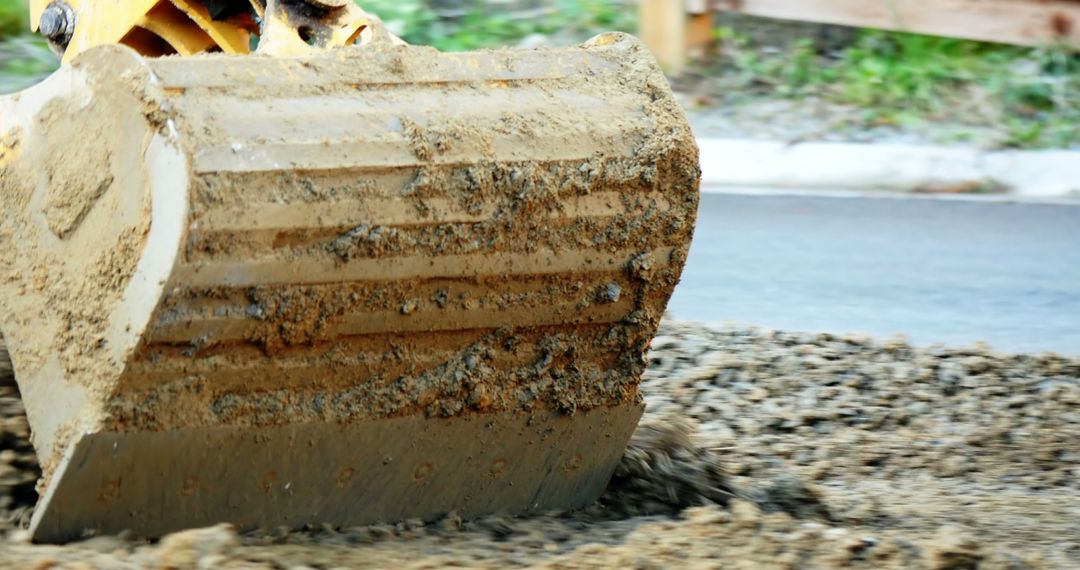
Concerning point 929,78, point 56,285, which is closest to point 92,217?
point 56,285

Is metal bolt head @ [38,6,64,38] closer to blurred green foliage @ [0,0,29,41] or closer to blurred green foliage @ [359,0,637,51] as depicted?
blurred green foliage @ [359,0,637,51]

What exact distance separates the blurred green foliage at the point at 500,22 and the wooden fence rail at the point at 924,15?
2.04 feet

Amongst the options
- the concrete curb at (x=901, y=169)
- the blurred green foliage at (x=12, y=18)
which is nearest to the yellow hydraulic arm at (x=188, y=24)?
the concrete curb at (x=901, y=169)

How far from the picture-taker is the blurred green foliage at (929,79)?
9516 mm

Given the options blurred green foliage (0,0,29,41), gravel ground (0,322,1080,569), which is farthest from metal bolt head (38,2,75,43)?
blurred green foliage (0,0,29,41)

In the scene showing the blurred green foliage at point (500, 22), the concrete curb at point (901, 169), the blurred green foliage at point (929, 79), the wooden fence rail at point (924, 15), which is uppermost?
the wooden fence rail at point (924, 15)

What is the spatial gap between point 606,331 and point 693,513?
427 millimetres

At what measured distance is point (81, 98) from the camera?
120 inches

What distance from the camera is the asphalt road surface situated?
244 inches

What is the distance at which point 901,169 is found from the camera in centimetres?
876

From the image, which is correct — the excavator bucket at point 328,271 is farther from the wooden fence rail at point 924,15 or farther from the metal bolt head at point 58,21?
the wooden fence rail at point 924,15

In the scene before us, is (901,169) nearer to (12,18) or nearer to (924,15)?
(924,15)

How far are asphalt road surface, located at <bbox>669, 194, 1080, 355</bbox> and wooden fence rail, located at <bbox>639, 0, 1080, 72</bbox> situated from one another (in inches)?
69.1

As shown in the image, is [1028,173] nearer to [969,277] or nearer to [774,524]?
[969,277]
